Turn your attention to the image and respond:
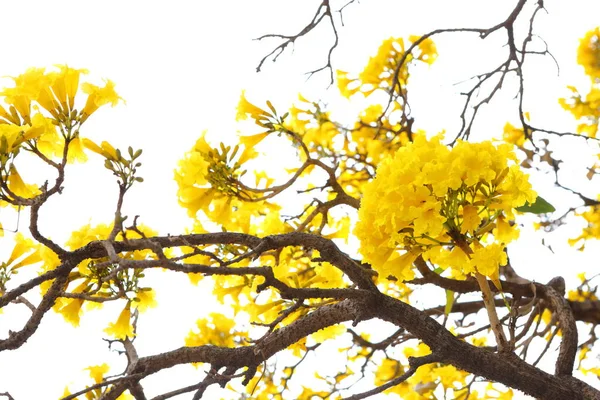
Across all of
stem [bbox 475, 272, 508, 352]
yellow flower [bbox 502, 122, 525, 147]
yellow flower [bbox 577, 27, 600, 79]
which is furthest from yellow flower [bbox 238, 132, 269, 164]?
yellow flower [bbox 577, 27, 600, 79]

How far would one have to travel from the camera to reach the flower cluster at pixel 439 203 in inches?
45.8

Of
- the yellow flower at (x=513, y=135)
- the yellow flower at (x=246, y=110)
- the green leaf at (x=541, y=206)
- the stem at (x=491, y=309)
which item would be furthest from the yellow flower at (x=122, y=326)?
the yellow flower at (x=513, y=135)

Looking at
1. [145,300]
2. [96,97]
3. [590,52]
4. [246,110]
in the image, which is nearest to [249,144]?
[246,110]

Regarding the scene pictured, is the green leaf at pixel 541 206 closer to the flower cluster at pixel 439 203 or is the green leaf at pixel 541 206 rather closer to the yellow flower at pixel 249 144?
the flower cluster at pixel 439 203

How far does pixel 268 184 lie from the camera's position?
8.55 feet

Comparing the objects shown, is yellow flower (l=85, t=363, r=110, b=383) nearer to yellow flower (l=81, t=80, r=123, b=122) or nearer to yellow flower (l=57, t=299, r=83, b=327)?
yellow flower (l=57, t=299, r=83, b=327)

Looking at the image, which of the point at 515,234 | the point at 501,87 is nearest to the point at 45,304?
the point at 515,234

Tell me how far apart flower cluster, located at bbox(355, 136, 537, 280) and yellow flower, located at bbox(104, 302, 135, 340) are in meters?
0.82

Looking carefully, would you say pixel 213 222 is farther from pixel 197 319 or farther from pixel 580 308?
pixel 580 308

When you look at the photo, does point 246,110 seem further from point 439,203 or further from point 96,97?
point 439,203

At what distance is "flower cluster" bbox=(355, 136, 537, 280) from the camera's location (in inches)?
45.8

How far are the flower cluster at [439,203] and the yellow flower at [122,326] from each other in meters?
0.82

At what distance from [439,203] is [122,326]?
103cm

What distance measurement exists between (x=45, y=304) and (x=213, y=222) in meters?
0.94
